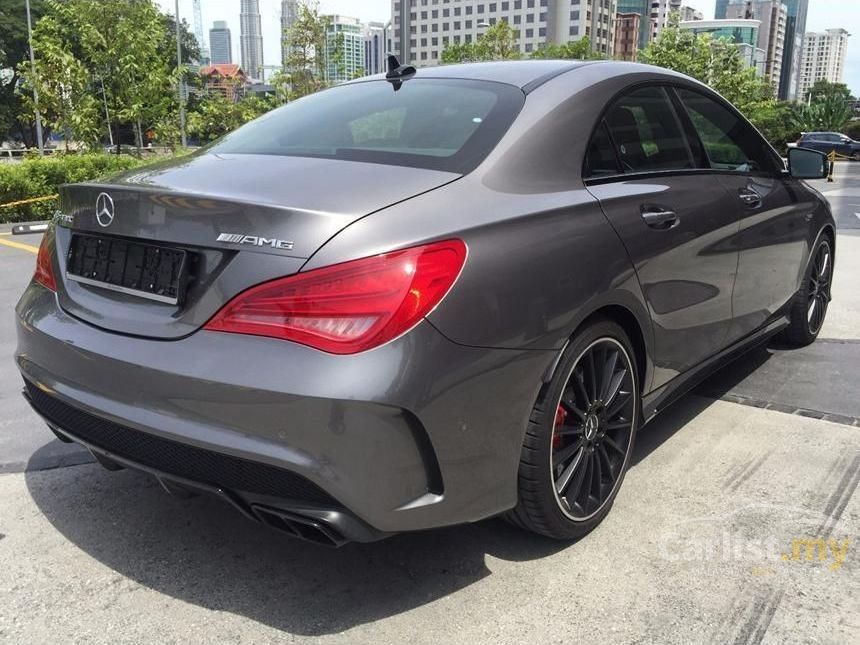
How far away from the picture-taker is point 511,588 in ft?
8.06

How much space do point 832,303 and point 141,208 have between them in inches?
235

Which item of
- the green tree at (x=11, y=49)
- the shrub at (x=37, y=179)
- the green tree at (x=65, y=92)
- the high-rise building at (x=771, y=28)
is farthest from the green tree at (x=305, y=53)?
the high-rise building at (x=771, y=28)

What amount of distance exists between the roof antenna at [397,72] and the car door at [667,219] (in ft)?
2.87

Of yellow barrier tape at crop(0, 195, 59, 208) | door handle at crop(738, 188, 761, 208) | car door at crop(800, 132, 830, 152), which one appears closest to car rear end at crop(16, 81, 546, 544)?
door handle at crop(738, 188, 761, 208)

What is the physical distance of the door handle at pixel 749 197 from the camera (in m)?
3.68

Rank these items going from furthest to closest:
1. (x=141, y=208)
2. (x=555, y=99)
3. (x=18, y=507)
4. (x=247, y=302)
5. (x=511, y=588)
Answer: (x=18, y=507), (x=555, y=99), (x=511, y=588), (x=141, y=208), (x=247, y=302)

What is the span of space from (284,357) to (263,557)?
37.8 inches

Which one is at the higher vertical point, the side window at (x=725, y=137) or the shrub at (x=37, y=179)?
the side window at (x=725, y=137)

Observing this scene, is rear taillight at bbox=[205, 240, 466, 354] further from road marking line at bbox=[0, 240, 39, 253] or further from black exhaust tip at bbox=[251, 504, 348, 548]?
road marking line at bbox=[0, 240, 39, 253]

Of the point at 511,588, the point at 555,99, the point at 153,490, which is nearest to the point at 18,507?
the point at 153,490

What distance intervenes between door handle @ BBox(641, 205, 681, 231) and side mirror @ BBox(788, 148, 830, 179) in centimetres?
186

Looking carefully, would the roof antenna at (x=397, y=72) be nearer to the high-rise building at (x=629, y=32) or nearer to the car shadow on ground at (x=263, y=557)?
the car shadow on ground at (x=263, y=557)

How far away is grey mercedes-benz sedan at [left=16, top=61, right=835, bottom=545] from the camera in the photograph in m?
1.99

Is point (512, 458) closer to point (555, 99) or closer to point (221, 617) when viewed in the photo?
point (221, 617)
